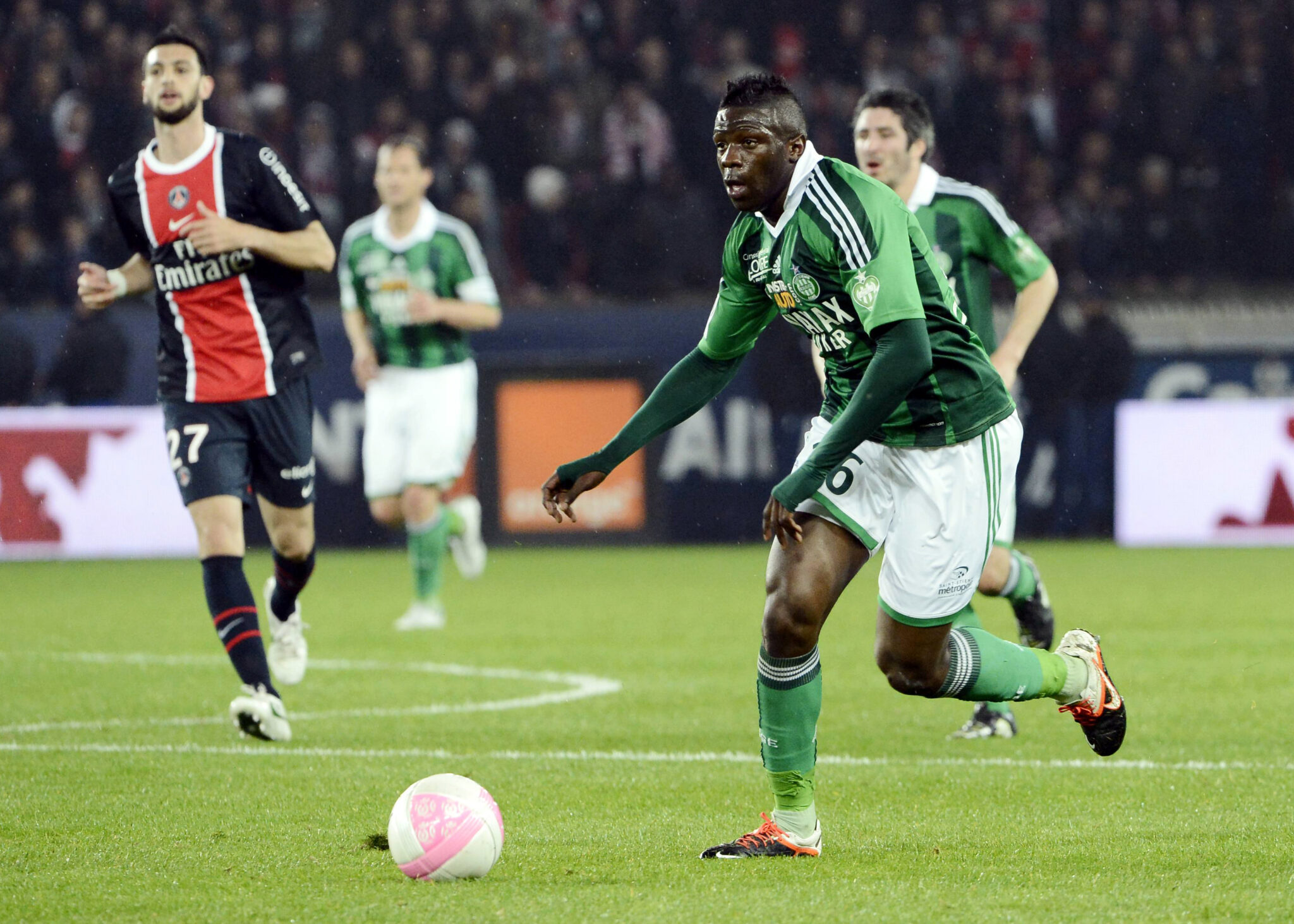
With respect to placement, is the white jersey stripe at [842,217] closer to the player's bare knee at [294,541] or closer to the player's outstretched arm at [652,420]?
the player's outstretched arm at [652,420]

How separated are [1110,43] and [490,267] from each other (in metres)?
6.55

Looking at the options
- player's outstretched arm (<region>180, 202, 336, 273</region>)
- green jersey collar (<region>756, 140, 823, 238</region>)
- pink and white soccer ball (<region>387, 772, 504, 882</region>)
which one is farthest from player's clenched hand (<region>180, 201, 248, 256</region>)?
pink and white soccer ball (<region>387, 772, 504, 882</region>)

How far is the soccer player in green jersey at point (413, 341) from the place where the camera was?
1070 cm

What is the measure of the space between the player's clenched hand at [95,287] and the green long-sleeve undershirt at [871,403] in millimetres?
3264

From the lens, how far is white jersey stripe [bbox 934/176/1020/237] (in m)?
6.77

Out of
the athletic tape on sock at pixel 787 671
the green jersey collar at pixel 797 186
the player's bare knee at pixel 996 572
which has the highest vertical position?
the green jersey collar at pixel 797 186

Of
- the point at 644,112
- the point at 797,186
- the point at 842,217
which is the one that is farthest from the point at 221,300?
the point at 644,112

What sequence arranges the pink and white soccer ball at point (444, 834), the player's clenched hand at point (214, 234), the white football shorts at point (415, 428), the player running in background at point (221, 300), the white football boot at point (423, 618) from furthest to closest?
the white football shorts at point (415, 428), the white football boot at point (423, 618), the player running in background at point (221, 300), the player's clenched hand at point (214, 234), the pink and white soccer ball at point (444, 834)

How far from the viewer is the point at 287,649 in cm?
751

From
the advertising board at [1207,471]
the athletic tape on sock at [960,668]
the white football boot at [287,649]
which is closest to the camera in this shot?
the athletic tape on sock at [960,668]

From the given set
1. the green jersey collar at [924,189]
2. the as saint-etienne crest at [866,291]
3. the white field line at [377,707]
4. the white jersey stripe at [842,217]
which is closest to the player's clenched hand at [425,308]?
the white field line at [377,707]

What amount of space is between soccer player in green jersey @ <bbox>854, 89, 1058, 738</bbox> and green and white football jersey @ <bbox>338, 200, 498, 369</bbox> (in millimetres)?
4337

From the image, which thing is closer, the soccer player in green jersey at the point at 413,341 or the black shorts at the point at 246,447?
the black shorts at the point at 246,447

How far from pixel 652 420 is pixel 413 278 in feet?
20.1
